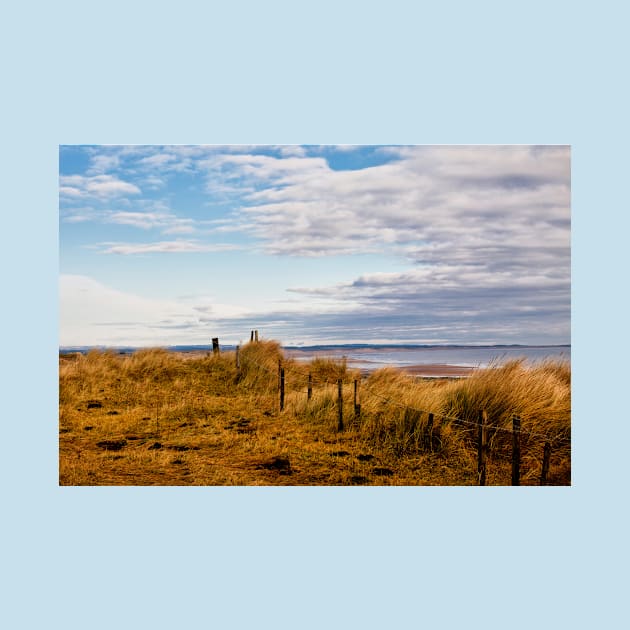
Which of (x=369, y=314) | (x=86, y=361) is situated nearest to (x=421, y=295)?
(x=369, y=314)

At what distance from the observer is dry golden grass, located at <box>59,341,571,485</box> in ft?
24.2

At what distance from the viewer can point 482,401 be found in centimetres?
823

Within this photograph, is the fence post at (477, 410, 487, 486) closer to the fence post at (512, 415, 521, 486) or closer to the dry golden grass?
the dry golden grass

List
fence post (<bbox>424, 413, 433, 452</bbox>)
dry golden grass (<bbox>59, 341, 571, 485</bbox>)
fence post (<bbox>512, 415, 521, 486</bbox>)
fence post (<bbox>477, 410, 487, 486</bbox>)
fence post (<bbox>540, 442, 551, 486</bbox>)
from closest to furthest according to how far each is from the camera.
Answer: fence post (<bbox>512, 415, 521, 486</bbox>)
fence post (<bbox>540, 442, 551, 486</bbox>)
fence post (<bbox>477, 410, 487, 486</bbox>)
dry golden grass (<bbox>59, 341, 571, 485</bbox>)
fence post (<bbox>424, 413, 433, 452</bbox>)

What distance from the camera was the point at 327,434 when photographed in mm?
8719

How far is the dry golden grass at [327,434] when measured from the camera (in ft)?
24.2

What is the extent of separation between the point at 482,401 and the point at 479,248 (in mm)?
2029

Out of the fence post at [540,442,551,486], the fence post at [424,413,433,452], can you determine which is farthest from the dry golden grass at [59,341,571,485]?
the fence post at [540,442,551,486]

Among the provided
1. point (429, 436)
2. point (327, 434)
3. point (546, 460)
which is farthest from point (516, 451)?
point (327, 434)

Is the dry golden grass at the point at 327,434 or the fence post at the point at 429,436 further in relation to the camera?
the fence post at the point at 429,436

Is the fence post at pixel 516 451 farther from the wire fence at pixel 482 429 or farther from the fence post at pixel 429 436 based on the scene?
the fence post at pixel 429 436

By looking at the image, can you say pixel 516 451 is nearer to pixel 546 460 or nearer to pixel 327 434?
pixel 546 460

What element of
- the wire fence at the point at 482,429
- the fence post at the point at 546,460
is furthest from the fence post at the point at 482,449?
the fence post at the point at 546,460

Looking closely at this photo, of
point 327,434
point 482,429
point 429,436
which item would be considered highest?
point 482,429
